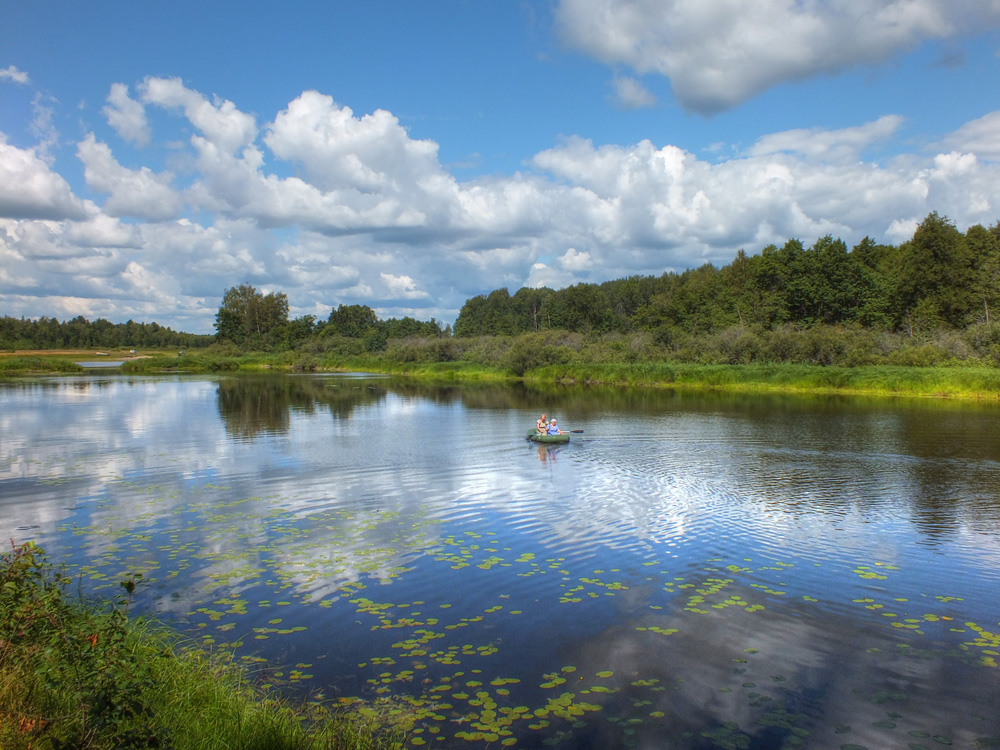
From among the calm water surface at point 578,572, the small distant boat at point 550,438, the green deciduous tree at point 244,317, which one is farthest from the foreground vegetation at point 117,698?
the green deciduous tree at point 244,317

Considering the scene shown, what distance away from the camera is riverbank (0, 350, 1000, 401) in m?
47.1

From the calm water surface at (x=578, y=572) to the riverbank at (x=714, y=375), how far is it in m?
22.5

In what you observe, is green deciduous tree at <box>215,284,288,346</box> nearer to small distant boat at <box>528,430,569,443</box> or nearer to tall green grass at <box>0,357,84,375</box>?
tall green grass at <box>0,357,84,375</box>

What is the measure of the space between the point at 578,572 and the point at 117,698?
8.37 m

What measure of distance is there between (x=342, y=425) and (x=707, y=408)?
72.2 feet

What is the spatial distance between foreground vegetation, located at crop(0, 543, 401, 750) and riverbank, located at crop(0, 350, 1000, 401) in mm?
50019

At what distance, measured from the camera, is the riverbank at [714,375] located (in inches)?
1855

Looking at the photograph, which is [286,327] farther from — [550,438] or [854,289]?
[550,438]

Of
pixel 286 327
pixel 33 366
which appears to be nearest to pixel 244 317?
pixel 286 327

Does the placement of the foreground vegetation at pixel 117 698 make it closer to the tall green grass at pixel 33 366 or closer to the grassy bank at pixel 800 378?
the grassy bank at pixel 800 378

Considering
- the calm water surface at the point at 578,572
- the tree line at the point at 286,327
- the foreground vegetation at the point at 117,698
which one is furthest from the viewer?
the tree line at the point at 286,327

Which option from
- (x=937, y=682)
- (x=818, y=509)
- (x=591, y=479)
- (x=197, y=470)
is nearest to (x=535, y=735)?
(x=937, y=682)

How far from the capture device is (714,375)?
61.8 m

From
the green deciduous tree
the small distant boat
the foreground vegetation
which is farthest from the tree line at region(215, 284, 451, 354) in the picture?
the foreground vegetation
